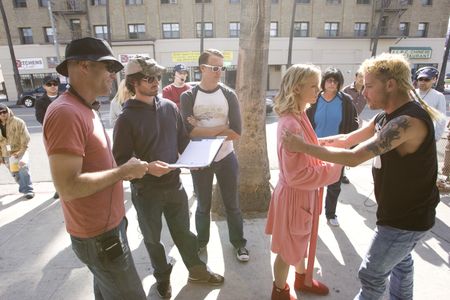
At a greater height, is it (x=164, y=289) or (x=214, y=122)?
(x=214, y=122)

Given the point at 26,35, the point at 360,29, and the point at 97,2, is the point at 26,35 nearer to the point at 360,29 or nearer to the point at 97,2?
the point at 97,2

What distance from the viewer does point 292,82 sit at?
7.14 feet

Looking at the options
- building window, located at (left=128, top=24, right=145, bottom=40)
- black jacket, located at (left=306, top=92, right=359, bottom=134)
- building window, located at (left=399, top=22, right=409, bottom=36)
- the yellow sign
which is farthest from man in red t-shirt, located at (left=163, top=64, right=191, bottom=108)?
building window, located at (left=399, top=22, right=409, bottom=36)

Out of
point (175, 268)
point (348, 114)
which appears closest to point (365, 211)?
point (348, 114)

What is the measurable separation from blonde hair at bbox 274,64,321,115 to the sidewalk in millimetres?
1680

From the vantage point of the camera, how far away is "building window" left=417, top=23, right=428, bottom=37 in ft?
88.7

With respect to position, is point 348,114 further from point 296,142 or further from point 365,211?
point 296,142

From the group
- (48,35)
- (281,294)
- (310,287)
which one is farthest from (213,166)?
(48,35)

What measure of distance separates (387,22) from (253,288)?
30.5 metres

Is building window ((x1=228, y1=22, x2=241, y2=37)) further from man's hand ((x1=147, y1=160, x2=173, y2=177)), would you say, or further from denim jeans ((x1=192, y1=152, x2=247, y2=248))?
Result: man's hand ((x1=147, y1=160, x2=173, y2=177))

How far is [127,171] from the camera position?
1647mm

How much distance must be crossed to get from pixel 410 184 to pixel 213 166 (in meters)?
1.79

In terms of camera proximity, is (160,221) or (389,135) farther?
(160,221)

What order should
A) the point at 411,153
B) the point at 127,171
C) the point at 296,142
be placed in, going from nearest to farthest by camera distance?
the point at 127,171
the point at 411,153
the point at 296,142
